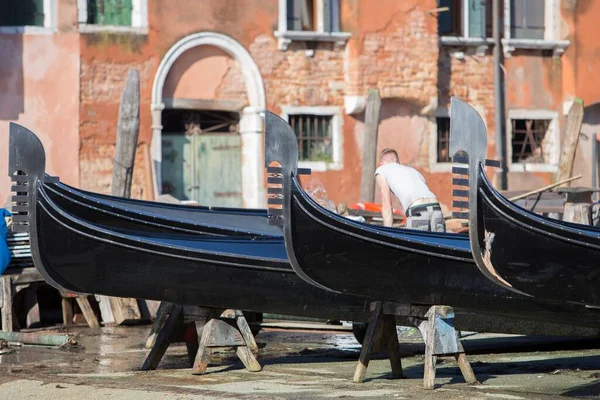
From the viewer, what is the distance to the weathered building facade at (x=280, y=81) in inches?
706

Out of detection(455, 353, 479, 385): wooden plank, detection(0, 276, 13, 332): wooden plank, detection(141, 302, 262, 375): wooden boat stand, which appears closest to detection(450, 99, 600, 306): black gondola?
detection(455, 353, 479, 385): wooden plank

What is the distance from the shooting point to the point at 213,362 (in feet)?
33.9

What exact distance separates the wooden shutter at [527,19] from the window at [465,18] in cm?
45

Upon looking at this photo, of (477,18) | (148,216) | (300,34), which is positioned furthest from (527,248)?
(477,18)

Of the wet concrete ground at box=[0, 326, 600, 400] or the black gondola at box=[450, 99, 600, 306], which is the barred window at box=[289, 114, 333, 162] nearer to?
the wet concrete ground at box=[0, 326, 600, 400]

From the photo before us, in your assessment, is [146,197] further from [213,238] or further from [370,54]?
[213,238]

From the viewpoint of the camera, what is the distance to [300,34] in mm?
19484

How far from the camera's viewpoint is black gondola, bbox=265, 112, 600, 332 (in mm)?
8547

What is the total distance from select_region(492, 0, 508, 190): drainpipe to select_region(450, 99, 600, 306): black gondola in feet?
43.3

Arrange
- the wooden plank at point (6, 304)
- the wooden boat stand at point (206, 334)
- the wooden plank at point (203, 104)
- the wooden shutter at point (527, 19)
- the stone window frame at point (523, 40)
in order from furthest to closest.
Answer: the wooden shutter at point (527, 19), the stone window frame at point (523, 40), the wooden plank at point (203, 104), the wooden plank at point (6, 304), the wooden boat stand at point (206, 334)

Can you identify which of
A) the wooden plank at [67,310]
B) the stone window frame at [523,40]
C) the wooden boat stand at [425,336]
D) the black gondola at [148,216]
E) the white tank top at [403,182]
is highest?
the stone window frame at [523,40]

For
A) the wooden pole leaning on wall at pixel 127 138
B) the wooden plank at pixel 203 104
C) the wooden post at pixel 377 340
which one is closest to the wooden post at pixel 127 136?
the wooden pole leaning on wall at pixel 127 138

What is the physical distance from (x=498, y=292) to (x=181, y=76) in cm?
1083

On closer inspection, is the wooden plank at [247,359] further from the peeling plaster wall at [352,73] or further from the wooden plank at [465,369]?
the peeling plaster wall at [352,73]
